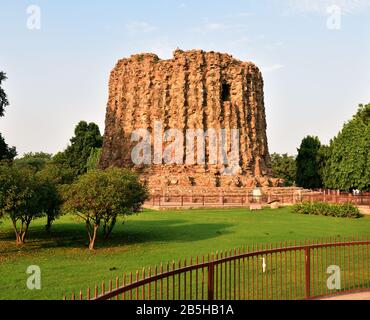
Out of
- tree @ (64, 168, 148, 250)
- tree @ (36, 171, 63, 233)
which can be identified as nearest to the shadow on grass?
tree @ (64, 168, 148, 250)

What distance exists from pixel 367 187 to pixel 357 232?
60.7 feet

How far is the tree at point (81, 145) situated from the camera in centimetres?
5716

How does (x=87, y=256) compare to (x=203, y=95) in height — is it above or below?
below

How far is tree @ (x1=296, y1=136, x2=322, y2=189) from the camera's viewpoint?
4438cm

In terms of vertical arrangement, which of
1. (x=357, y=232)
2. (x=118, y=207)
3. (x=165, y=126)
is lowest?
(x=357, y=232)

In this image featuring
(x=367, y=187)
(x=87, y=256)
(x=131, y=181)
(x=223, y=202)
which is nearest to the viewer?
(x=87, y=256)

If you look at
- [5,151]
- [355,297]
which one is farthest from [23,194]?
[5,151]

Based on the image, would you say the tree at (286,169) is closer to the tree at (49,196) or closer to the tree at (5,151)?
the tree at (5,151)

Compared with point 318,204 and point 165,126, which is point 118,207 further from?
point 165,126

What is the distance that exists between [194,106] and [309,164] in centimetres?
1427

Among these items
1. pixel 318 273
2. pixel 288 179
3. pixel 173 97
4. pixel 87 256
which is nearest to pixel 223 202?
pixel 173 97

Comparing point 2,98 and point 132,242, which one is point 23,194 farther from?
point 2,98

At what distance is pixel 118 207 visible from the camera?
1362 cm

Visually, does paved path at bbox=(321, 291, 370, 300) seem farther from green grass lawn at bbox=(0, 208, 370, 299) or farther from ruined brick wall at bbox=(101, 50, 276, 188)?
ruined brick wall at bbox=(101, 50, 276, 188)
